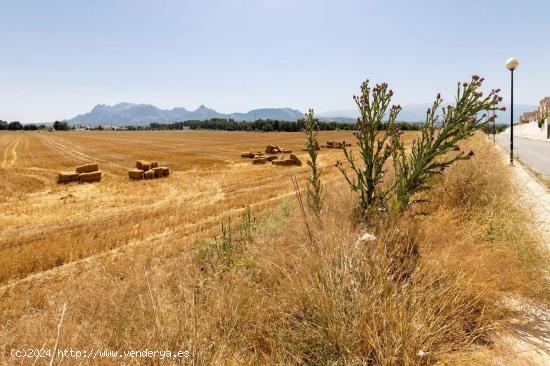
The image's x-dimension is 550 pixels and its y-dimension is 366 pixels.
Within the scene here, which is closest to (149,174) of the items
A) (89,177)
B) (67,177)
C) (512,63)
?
(89,177)

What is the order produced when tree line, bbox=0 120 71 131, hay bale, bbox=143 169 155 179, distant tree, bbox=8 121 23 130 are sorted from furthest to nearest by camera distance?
distant tree, bbox=8 121 23 130 < tree line, bbox=0 120 71 131 < hay bale, bbox=143 169 155 179

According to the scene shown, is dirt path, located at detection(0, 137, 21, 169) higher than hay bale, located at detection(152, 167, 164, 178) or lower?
higher

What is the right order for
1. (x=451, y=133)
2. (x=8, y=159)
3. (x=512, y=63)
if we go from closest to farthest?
(x=451, y=133) → (x=512, y=63) → (x=8, y=159)

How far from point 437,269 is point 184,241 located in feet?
20.2

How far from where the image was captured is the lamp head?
15.2 metres

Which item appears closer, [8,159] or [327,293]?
[327,293]

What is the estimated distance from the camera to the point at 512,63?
15.2 m

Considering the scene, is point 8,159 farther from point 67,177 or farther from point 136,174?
point 136,174

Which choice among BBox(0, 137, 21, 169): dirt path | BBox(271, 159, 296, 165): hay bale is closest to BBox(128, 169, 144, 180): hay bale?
BBox(271, 159, 296, 165): hay bale

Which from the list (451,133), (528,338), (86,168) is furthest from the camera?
(86,168)

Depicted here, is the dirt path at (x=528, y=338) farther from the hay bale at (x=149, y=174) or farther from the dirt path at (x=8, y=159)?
the dirt path at (x=8, y=159)

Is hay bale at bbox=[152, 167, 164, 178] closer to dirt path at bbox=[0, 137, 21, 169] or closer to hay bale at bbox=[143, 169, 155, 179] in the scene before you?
A: hay bale at bbox=[143, 169, 155, 179]

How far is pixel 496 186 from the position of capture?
21.7 feet

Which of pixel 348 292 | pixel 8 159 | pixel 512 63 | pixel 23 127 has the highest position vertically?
pixel 23 127
